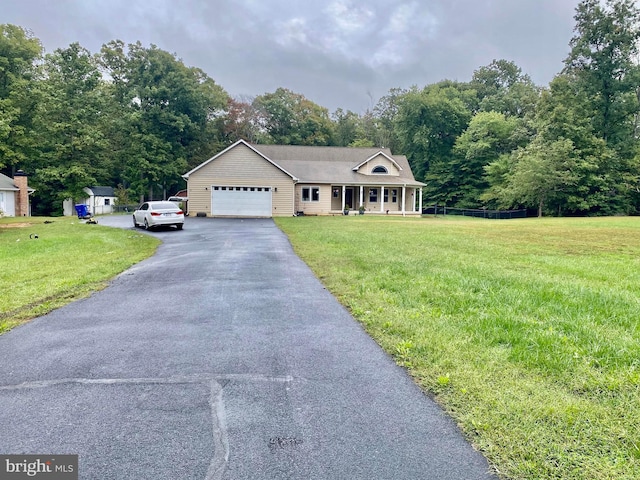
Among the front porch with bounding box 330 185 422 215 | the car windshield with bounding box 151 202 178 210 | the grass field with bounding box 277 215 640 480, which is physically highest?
the front porch with bounding box 330 185 422 215

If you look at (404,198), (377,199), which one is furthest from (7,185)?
(404,198)

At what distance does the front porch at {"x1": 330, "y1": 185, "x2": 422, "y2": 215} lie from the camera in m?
35.2

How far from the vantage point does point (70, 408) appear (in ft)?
10.00

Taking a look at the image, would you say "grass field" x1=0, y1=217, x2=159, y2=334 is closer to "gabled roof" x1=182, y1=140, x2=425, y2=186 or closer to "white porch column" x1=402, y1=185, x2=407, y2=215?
"gabled roof" x1=182, y1=140, x2=425, y2=186

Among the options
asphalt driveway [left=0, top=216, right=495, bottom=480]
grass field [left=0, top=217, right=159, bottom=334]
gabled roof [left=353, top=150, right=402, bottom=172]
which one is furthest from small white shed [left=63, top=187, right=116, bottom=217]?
asphalt driveway [left=0, top=216, right=495, bottom=480]

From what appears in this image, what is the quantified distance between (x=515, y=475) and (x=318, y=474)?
111 cm

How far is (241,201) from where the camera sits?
100ft

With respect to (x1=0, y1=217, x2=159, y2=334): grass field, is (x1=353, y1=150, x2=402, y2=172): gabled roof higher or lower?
higher

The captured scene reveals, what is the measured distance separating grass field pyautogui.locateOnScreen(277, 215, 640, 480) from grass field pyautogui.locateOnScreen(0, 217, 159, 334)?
4573 mm

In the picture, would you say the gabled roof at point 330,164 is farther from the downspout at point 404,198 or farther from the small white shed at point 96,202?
the small white shed at point 96,202

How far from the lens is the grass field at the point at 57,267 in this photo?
6344mm

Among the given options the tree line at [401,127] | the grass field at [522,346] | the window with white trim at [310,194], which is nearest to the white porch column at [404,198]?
the window with white trim at [310,194]

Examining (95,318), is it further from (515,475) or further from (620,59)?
(620,59)

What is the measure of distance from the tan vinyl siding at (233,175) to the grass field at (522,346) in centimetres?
2174
